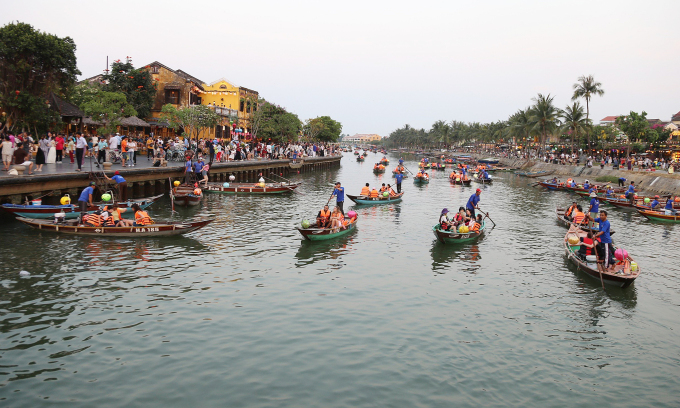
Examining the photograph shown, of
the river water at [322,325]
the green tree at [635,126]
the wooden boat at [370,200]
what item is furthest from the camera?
the green tree at [635,126]

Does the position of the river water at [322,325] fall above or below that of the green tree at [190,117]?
below

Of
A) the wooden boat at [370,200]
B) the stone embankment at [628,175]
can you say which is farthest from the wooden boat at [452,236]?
the stone embankment at [628,175]

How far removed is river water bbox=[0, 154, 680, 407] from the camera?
9930 mm

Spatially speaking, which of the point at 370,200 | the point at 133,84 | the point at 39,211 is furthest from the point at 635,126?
the point at 39,211

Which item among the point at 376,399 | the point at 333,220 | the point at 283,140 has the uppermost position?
the point at 283,140

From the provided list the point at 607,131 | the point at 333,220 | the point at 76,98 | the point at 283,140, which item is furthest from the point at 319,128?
the point at 333,220

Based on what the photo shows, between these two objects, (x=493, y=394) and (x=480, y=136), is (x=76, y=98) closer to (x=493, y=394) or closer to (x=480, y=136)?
(x=493, y=394)

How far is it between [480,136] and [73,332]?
150942 millimetres

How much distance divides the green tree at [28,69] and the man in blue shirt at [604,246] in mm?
35208

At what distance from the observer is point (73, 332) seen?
11969 mm

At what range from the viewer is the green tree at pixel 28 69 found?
33156mm

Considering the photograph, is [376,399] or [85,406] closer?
[85,406]

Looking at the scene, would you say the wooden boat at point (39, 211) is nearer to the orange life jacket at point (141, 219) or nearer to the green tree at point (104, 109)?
the orange life jacket at point (141, 219)

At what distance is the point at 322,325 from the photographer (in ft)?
43.0
